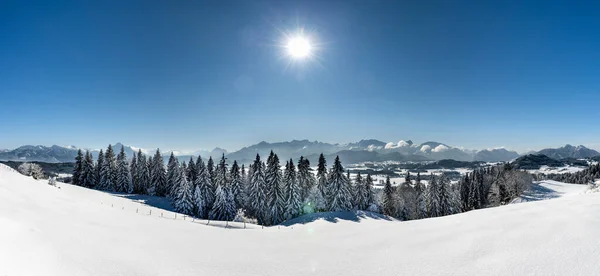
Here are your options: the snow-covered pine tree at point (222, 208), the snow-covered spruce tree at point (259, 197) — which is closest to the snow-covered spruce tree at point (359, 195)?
the snow-covered spruce tree at point (259, 197)

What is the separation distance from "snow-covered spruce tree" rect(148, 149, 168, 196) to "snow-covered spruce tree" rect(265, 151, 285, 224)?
115 ft

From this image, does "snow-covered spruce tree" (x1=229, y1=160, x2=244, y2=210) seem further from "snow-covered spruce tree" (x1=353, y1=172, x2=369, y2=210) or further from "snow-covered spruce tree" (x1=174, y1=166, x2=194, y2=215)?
"snow-covered spruce tree" (x1=353, y1=172, x2=369, y2=210)

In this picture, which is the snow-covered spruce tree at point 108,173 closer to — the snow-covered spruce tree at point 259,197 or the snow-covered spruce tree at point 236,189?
the snow-covered spruce tree at point 236,189

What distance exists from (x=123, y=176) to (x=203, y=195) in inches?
1075

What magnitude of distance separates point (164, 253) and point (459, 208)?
251 ft

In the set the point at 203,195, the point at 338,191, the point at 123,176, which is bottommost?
the point at 203,195

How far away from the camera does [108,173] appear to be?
216 ft

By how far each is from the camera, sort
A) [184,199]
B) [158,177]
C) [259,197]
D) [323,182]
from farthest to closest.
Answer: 1. [158,177]
2. [323,182]
3. [184,199]
4. [259,197]

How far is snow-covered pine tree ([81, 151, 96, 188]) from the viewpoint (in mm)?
64875

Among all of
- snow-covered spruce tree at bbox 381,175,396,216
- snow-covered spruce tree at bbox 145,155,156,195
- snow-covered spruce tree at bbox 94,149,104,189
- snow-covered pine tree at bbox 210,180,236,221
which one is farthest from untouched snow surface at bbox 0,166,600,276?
snow-covered spruce tree at bbox 94,149,104,189

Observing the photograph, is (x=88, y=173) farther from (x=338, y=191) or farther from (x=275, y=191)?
(x=338, y=191)

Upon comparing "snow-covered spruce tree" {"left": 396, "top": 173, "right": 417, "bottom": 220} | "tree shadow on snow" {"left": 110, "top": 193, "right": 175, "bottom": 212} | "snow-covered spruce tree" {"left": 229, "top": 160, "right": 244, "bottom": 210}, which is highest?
"snow-covered spruce tree" {"left": 229, "top": 160, "right": 244, "bottom": 210}

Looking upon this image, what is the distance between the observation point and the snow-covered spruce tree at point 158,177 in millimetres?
67875

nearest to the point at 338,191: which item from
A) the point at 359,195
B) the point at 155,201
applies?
the point at 359,195
